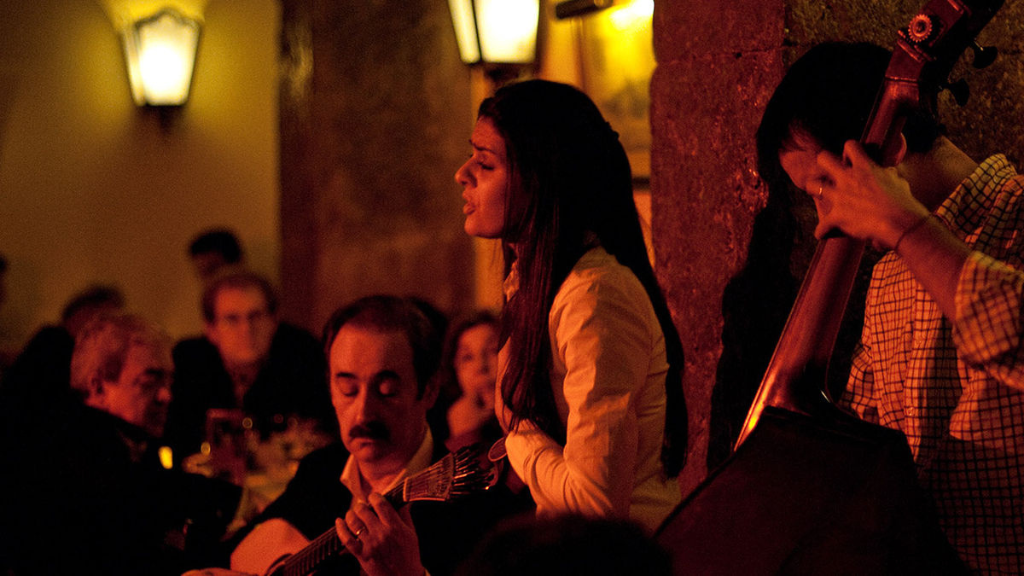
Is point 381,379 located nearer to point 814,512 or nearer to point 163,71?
point 814,512

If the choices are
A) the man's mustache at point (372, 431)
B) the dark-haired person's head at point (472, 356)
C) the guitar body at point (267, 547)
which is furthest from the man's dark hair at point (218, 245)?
the man's mustache at point (372, 431)

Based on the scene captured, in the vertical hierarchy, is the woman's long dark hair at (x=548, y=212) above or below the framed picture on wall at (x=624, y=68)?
below

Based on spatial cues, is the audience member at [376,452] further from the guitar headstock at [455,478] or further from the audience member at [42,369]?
the audience member at [42,369]

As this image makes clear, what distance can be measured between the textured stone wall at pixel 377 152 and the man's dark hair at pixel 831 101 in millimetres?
4671

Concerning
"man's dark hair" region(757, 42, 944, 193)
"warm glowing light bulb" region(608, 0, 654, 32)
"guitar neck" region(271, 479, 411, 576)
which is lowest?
"guitar neck" region(271, 479, 411, 576)

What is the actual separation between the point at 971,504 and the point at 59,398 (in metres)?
2.52

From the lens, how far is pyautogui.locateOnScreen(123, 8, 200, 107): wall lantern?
7.26 m

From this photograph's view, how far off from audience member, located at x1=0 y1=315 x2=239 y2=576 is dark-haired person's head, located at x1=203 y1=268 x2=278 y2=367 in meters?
1.65

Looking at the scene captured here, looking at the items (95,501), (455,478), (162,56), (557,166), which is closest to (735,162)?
(557,166)

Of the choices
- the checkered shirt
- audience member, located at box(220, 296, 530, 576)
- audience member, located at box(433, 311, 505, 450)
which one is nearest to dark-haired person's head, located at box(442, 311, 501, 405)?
audience member, located at box(433, 311, 505, 450)

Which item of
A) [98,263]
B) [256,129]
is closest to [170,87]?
[256,129]

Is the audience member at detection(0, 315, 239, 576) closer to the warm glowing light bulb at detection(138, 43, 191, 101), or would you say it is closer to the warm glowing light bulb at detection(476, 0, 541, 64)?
the warm glowing light bulb at detection(476, 0, 541, 64)

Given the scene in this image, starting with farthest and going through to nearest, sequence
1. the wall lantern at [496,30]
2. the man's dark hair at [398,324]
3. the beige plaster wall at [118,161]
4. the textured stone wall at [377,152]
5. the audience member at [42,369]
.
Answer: the beige plaster wall at [118,161], the textured stone wall at [377,152], the wall lantern at [496,30], the audience member at [42,369], the man's dark hair at [398,324]

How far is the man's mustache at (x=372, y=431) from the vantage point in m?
2.39
